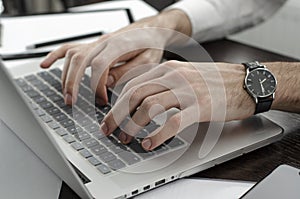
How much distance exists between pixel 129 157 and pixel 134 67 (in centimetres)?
27

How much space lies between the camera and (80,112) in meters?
0.82

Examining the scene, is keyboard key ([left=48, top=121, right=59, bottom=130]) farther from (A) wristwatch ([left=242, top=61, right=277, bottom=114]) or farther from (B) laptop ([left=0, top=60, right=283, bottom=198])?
(A) wristwatch ([left=242, top=61, right=277, bottom=114])

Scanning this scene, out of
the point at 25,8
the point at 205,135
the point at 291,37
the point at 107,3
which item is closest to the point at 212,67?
the point at 205,135

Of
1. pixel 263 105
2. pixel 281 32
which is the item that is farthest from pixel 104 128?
pixel 281 32

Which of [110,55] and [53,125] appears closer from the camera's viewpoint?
[53,125]

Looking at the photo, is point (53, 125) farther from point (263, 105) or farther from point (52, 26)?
point (52, 26)

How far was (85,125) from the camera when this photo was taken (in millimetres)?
777

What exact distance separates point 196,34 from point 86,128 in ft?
1.36

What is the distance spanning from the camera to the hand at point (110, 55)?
869mm

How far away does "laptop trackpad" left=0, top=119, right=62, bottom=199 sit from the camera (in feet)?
2.09

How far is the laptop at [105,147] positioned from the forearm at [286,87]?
0.13ft

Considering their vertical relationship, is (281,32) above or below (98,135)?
below

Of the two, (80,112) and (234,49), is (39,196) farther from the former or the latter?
(234,49)

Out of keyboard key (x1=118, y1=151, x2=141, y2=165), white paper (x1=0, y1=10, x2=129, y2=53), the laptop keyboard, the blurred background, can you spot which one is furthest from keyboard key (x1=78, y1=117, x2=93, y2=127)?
the blurred background
